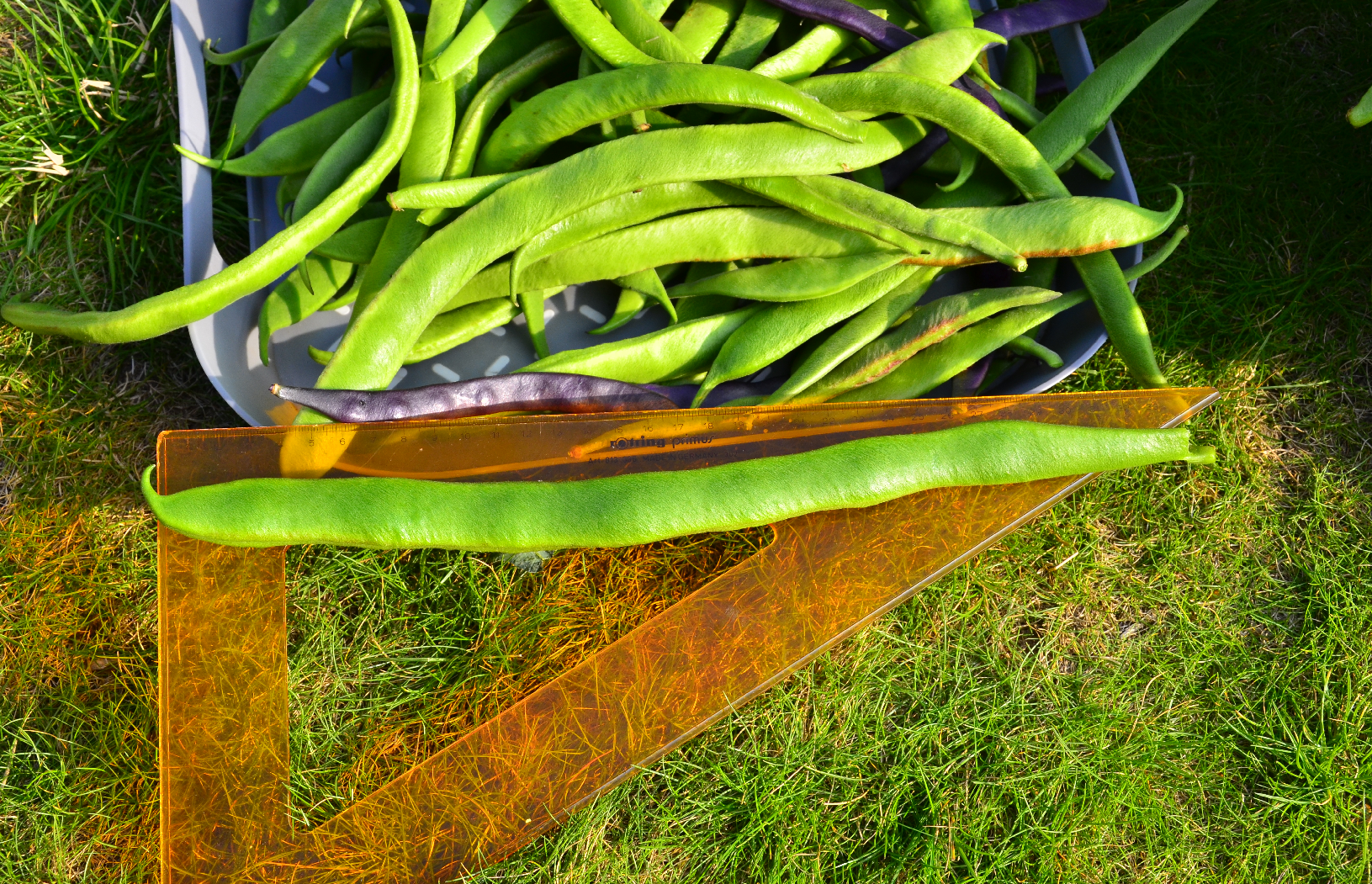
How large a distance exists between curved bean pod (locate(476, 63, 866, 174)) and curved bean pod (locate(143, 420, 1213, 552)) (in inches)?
22.8

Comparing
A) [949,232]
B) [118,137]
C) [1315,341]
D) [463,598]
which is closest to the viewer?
[949,232]

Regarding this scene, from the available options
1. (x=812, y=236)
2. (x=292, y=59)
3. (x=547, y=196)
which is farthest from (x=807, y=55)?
(x=292, y=59)

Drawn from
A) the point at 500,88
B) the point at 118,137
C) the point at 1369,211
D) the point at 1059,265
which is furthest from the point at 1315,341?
the point at 118,137

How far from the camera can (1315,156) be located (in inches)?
83.7

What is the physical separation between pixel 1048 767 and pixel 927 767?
10.6 inches

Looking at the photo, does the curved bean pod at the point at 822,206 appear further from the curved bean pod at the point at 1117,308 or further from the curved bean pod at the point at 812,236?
the curved bean pod at the point at 1117,308

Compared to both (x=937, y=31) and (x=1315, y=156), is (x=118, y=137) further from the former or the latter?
(x=1315, y=156)

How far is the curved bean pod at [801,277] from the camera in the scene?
157cm

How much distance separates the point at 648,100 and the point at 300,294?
764 millimetres

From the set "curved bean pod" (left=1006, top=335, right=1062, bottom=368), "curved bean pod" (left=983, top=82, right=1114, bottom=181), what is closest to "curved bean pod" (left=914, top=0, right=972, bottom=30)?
"curved bean pod" (left=983, top=82, right=1114, bottom=181)

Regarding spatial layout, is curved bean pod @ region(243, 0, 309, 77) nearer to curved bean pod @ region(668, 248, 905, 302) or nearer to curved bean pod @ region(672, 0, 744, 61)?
curved bean pod @ region(672, 0, 744, 61)

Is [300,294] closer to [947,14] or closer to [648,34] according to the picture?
[648,34]

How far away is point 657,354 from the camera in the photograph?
5.42 ft

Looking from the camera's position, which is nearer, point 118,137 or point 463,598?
point 463,598
